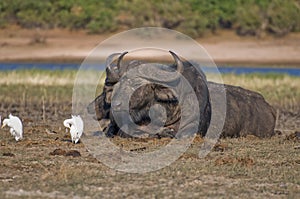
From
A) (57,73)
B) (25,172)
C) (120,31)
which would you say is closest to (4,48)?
(120,31)

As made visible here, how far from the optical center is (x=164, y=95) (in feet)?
44.6

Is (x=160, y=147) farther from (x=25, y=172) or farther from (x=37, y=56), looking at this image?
(x=37, y=56)

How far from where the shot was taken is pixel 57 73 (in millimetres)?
27578

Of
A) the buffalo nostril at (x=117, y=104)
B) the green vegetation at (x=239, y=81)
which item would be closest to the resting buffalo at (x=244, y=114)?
the buffalo nostril at (x=117, y=104)

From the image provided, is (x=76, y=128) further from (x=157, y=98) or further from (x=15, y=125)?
(x=157, y=98)

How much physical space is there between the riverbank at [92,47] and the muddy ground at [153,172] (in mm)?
26794

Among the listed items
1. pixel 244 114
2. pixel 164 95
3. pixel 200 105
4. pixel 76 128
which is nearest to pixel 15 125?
pixel 76 128

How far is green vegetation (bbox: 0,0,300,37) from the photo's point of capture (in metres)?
45.0

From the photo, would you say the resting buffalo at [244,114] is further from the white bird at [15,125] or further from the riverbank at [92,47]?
the riverbank at [92,47]

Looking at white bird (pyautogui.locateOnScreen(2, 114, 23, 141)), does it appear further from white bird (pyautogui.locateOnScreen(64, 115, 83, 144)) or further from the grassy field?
white bird (pyautogui.locateOnScreen(64, 115, 83, 144))

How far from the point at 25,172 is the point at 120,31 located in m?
35.3

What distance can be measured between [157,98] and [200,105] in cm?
70

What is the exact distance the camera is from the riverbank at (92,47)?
40844 millimetres

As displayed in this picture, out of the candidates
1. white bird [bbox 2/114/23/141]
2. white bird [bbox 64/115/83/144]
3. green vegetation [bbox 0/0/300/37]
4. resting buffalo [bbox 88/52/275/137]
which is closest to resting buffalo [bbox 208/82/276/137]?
resting buffalo [bbox 88/52/275/137]
